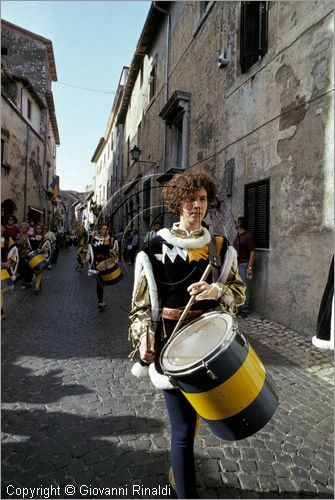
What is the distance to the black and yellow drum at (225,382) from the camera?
1.43 meters

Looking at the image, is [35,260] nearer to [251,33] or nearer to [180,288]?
[180,288]

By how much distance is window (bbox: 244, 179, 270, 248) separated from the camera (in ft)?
19.9

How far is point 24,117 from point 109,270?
15845 mm

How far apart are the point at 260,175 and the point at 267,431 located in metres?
4.78

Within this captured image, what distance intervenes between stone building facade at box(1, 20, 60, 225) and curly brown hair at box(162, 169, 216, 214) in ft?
49.6

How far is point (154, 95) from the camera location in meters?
14.6

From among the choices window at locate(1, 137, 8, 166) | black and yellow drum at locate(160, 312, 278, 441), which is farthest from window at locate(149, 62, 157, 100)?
black and yellow drum at locate(160, 312, 278, 441)

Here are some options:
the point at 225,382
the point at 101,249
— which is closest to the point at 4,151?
the point at 101,249

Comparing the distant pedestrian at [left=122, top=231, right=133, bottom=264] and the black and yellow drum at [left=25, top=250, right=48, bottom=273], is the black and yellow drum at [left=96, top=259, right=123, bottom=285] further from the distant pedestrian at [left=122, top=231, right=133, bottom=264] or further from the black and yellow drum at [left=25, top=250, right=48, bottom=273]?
the distant pedestrian at [left=122, top=231, right=133, bottom=264]

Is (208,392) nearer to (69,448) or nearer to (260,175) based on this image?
(69,448)

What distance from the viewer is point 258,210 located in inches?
252

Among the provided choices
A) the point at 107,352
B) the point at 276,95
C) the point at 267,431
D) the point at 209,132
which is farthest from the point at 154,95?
the point at 267,431

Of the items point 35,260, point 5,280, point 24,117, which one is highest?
point 24,117

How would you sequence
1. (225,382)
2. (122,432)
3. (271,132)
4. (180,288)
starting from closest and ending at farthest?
1. (225,382)
2. (180,288)
3. (122,432)
4. (271,132)
